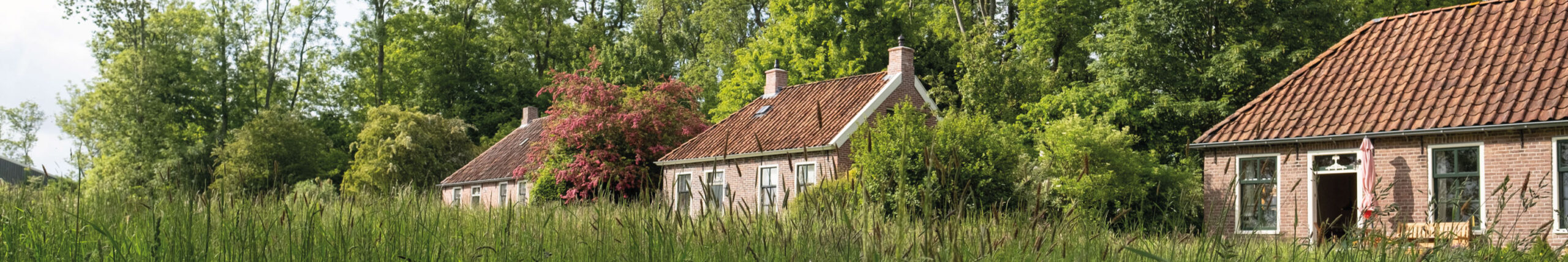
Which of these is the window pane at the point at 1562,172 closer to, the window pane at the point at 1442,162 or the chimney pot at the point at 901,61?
the window pane at the point at 1442,162

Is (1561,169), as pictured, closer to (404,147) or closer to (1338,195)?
(1338,195)

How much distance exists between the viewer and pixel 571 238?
4.50 meters

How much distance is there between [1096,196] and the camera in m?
14.3

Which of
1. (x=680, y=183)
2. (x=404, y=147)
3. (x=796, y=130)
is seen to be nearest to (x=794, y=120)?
(x=796, y=130)

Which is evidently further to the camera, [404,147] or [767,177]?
[404,147]

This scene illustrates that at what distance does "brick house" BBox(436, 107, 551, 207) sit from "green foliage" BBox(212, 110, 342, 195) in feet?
15.1

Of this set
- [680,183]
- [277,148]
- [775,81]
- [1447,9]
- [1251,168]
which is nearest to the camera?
[680,183]

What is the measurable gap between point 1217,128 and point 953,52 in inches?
642

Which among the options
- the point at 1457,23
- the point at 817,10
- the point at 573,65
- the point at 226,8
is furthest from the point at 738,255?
the point at 226,8

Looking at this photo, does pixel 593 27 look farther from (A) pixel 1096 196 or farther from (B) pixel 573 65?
(A) pixel 1096 196

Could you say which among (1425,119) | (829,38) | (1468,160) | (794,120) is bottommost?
(1468,160)

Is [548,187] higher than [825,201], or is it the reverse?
Result: [825,201]

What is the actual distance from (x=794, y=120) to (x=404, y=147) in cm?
1639

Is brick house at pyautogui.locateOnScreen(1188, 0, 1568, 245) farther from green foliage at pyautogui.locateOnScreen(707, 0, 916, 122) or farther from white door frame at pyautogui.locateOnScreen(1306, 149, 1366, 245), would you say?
green foliage at pyautogui.locateOnScreen(707, 0, 916, 122)
